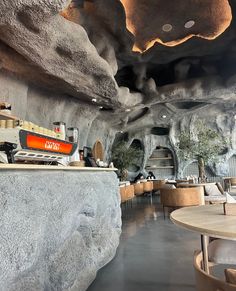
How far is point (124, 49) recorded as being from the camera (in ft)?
22.4

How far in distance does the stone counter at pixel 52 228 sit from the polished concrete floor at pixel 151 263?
0.69 feet

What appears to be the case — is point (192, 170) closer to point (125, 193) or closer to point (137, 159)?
point (137, 159)

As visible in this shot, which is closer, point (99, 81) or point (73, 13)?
point (73, 13)

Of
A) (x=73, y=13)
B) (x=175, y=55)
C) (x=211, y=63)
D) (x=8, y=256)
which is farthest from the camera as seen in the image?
(x=211, y=63)

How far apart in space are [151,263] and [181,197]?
1903mm

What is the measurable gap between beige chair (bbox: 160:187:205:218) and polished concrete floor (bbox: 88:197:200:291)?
51cm

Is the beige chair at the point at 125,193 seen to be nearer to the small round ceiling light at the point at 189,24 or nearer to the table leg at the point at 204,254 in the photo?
the small round ceiling light at the point at 189,24

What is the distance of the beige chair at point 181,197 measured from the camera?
4346 millimetres

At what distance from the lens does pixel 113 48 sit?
6461mm

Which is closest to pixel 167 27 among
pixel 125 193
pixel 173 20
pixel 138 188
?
pixel 173 20

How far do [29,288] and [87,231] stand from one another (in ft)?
3.32

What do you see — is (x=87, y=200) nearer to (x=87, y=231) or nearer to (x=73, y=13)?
(x=87, y=231)

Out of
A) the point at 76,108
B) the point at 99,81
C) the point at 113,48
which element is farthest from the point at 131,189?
the point at 113,48

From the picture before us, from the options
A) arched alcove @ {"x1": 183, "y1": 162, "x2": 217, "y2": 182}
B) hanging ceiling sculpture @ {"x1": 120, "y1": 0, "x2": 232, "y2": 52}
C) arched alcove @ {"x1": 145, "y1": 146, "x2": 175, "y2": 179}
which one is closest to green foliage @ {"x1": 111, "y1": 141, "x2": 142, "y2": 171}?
arched alcove @ {"x1": 145, "y1": 146, "x2": 175, "y2": 179}
